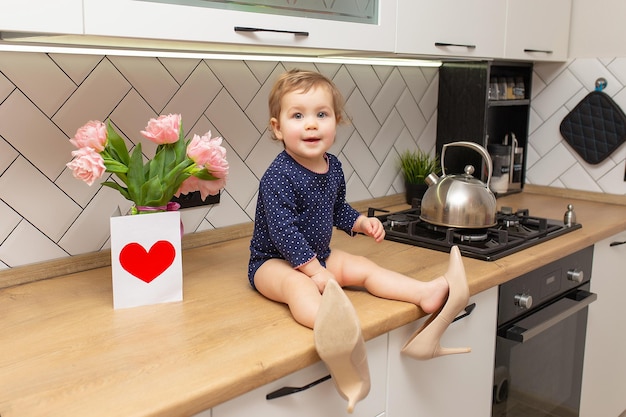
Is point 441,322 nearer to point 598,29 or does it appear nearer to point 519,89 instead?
point 519,89

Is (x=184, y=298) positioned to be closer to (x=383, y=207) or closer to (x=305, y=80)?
(x=305, y=80)

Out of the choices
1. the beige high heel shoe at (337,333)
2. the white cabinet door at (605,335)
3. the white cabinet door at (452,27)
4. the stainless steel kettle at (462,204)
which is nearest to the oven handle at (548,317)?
the white cabinet door at (605,335)

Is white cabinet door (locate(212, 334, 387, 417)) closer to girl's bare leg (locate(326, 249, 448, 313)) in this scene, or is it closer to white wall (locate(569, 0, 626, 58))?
girl's bare leg (locate(326, 249, 448, 313))

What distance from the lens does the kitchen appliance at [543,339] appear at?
1.56m

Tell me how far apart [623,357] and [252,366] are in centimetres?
169

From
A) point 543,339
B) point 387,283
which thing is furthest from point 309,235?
point 543,339

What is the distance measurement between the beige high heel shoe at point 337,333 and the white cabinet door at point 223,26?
21.1 inches

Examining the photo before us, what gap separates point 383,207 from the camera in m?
2.16

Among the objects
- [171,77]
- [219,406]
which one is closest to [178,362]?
[219,406]

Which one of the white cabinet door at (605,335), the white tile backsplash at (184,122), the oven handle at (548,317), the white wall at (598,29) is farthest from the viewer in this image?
the white wall at (598,29)

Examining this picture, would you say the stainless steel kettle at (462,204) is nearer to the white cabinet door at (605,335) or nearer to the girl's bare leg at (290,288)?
the white cabinet door at (605,335)

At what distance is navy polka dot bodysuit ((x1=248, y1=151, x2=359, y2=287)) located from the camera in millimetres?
1217

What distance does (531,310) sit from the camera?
1.64m

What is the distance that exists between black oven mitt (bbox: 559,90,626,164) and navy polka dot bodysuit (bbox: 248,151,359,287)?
1370mm
